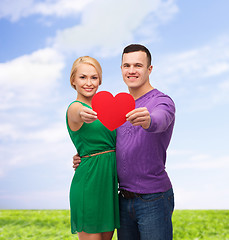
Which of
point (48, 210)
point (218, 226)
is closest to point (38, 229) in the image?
point (48, 210)

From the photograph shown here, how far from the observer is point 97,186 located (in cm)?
247

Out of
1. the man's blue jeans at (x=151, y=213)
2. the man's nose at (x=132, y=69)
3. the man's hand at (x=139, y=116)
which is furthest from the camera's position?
the man's nose at (x=132, y=69)

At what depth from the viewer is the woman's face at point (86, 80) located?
2.57 meters

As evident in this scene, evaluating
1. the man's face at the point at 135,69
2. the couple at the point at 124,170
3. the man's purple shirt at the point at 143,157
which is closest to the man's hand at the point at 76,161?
the couple at the point at 124,170

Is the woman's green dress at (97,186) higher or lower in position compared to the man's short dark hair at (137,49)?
lower

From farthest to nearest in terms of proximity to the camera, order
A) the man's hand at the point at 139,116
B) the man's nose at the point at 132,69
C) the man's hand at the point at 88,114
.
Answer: the man's nose at the point at 132,69 → the man's hand at the point at 88,114 → the man's hand at the point at 139,116

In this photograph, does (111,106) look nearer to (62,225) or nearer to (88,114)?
(88,114)

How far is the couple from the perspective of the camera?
2.41m

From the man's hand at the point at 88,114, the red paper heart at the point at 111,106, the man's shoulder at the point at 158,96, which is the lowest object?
the man's hand at the point at 88,114

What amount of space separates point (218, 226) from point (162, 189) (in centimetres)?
426

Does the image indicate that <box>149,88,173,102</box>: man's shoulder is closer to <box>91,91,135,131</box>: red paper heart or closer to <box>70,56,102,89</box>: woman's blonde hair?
<box>91,91,135,131</box>: red paper heart

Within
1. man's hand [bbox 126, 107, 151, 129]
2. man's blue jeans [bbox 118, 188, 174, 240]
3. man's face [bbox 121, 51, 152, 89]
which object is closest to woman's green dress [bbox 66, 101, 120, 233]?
man's blue jeans [bbox 118, 188, 174, 240]

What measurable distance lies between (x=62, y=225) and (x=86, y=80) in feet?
14.7

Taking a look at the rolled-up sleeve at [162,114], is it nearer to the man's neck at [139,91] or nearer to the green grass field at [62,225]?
the man's neck at [139,91]
